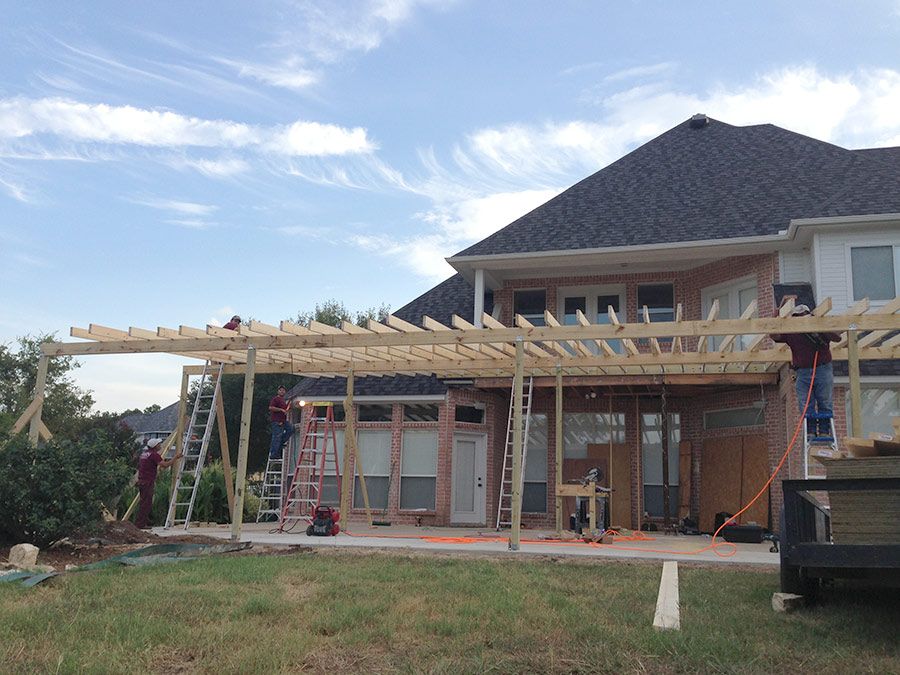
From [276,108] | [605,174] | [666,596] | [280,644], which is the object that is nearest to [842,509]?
[666,596]

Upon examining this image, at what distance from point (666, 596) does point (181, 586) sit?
421 cm

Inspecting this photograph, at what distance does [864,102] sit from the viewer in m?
14.2

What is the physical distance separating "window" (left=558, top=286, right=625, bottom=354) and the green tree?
2627cm

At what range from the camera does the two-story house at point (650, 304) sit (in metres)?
15.5

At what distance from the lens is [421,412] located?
18109 mm

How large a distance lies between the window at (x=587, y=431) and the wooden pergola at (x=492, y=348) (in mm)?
2580

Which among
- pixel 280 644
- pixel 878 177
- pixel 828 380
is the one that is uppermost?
pixel 878 177

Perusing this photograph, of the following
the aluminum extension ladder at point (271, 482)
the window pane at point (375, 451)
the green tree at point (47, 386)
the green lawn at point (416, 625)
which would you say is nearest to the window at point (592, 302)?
the window pane at point (375, 451)

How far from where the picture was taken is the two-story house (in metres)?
15.5

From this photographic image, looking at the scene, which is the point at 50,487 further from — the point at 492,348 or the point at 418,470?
the point at 418,470

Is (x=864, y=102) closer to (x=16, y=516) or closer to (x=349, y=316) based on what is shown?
(x=16, y=516)

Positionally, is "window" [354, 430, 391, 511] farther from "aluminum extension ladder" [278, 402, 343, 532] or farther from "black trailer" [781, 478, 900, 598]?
"black trailer" [781, 478, 900, 598]

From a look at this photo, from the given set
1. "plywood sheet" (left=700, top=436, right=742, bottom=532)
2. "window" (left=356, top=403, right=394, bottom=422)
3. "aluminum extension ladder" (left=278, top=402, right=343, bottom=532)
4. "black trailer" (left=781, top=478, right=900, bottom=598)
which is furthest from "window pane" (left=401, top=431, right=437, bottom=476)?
"black trailer" (left=781, top=478, right=900, bottom=598)

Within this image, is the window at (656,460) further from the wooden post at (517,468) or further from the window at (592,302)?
the wooden post at (517,468)
